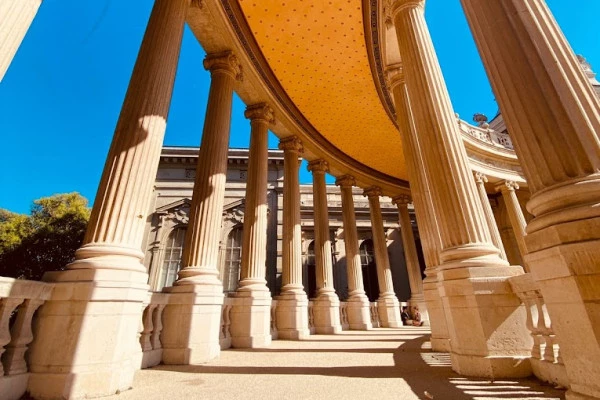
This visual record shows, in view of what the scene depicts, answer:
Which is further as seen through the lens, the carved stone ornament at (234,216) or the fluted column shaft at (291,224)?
the carved stone ornament at (234,216)

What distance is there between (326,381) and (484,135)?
104 ft

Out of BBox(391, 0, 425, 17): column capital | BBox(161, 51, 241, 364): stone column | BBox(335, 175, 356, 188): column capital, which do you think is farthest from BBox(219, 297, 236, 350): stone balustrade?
BBox(335, 175, 356, 188): column capital

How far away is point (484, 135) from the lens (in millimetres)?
30562

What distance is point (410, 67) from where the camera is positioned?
390 inches

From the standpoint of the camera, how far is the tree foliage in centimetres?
3003

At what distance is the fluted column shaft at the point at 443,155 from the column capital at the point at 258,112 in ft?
33.8

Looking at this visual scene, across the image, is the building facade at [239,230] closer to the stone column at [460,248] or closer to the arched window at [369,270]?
the arched window at [369,270]

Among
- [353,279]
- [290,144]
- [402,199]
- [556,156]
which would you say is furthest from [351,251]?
[556,156]

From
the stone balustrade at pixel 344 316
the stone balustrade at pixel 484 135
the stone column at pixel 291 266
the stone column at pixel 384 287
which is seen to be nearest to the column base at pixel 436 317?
the stone column at pixel 291 266

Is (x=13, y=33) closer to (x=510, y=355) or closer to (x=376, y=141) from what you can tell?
(x=510, y=355)

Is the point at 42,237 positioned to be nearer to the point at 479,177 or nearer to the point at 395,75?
the point at 395,75

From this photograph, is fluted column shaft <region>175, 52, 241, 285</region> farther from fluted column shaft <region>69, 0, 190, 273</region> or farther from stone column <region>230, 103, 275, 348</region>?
fluted column shaft <region>69, 0, 190, 273</region>

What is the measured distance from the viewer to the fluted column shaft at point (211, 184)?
11133 millimetres

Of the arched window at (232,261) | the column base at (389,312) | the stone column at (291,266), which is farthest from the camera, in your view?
the arched window at (232,261)
